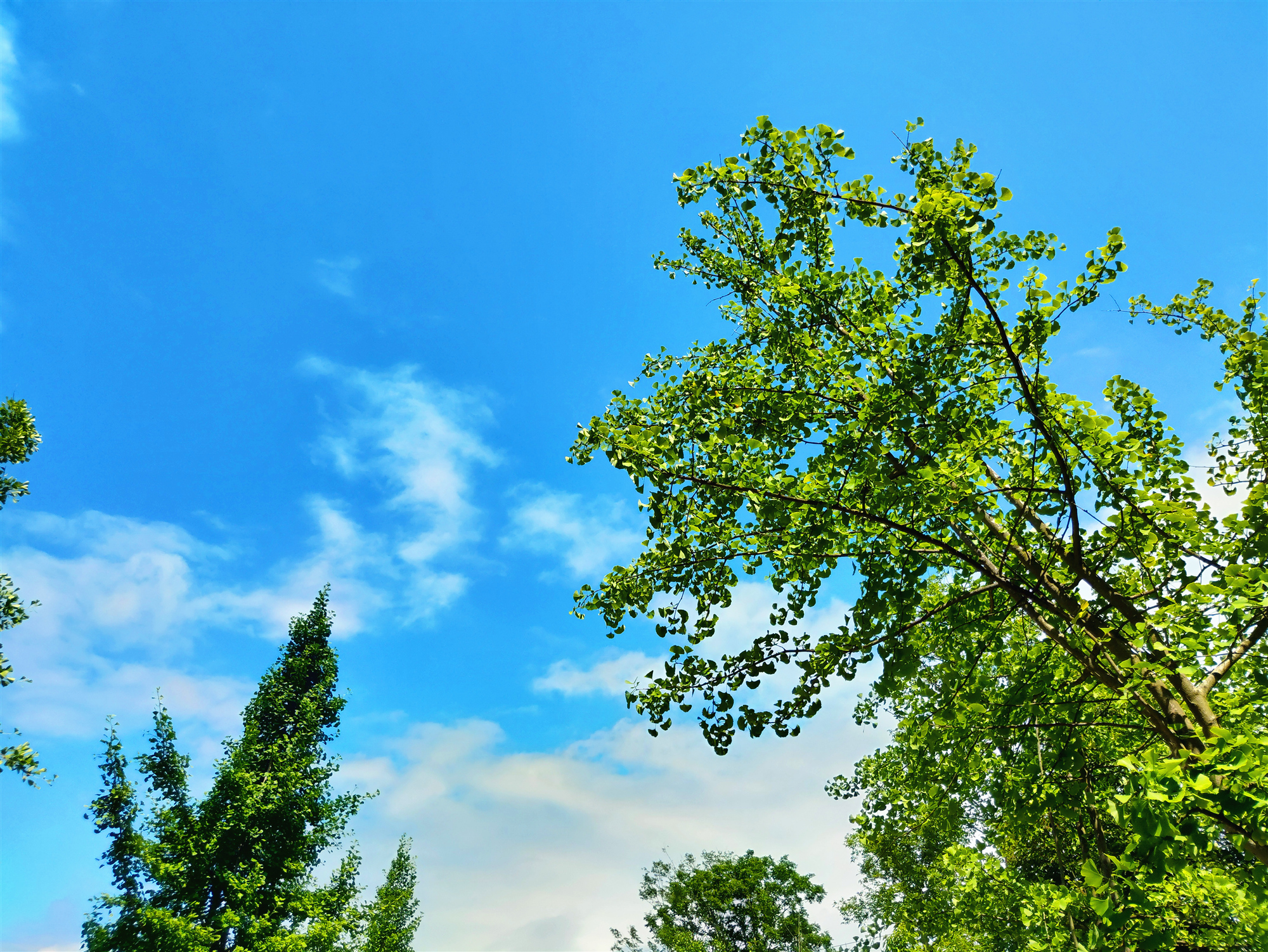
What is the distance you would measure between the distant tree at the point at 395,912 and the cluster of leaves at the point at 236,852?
7.06ft

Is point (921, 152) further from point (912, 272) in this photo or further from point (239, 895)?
point (239, 895)

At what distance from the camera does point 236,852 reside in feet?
59.3

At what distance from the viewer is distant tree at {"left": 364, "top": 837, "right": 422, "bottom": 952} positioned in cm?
2278

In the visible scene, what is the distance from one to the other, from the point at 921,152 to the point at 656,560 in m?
4.12

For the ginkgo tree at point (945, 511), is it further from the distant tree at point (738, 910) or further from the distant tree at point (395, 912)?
the distant tree at point (738, 910)

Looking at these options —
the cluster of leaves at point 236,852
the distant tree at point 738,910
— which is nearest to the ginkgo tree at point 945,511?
the cluster of leaves at point 236,852

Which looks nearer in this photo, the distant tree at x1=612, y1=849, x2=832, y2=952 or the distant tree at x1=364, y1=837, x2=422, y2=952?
the distant tree at x1=364, y1=837, x2=422, y2=952

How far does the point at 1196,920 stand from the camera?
342 inches

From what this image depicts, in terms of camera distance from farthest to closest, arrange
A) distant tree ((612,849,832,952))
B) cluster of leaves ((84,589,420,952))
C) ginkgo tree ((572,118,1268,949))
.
A: distant tree ((612,849,832,952))
cluster of leaves ((84,589,420,952))
ginkgo tree ((572,118,1268,949))

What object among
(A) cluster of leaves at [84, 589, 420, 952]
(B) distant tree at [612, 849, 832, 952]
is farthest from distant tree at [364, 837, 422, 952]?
(B) distant tree at [612, 849, 832, 952]

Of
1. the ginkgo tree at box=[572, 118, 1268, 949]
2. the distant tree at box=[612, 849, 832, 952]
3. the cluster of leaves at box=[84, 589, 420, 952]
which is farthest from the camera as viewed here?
the distant tree at box=[612, 849, 832, 952]

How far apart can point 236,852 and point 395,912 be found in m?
12.5

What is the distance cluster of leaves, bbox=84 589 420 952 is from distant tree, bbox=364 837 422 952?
7.06 ft

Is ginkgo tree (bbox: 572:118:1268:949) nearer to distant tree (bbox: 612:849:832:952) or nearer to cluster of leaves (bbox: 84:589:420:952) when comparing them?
cluster of leaves (bbox: 84:589:420:952)
